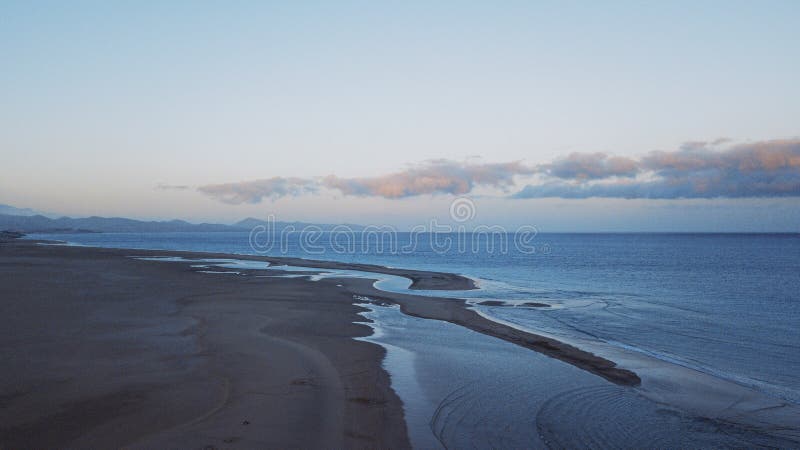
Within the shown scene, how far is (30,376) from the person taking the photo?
1175 centimetres

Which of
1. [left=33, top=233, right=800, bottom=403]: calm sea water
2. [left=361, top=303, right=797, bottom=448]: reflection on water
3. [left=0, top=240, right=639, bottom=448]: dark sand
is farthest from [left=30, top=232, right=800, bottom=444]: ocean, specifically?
[left=0, top=240, right=639, bottom=448]: dark sand

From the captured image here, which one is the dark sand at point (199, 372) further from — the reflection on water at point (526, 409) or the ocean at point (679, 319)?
the ocean at point (679, 319)

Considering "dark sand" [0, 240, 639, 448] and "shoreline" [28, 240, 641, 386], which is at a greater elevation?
"dark sand" [0, 240, 639, 448]

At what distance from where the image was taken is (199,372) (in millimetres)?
12828

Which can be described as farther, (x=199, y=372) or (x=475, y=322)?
(x=475, y=322)

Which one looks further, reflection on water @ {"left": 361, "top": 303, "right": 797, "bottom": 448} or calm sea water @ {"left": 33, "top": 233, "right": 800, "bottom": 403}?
calm sea water @ {"left": 33, "top": 233, "right": 800, "bottom": 403}

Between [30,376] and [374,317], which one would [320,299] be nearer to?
[374,317]

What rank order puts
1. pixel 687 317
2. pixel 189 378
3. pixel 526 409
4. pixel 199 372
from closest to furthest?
pixel 526 409 → pixel 189 378 → pixel 199 372 → pixel 687 317

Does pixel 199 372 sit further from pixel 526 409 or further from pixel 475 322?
pixel 475 322

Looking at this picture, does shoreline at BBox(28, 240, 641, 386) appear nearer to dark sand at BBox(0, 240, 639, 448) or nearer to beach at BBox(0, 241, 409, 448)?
dark sand at BBox(0, 240, 639, 448)

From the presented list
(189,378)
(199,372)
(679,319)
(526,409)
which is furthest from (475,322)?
(189,378)

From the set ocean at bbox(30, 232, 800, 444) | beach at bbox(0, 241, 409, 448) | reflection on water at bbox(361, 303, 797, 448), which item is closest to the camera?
beach at bbox(0, 241, 409, 448)

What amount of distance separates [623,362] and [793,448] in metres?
6.47

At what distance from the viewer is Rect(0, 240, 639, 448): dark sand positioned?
29.3 ft
